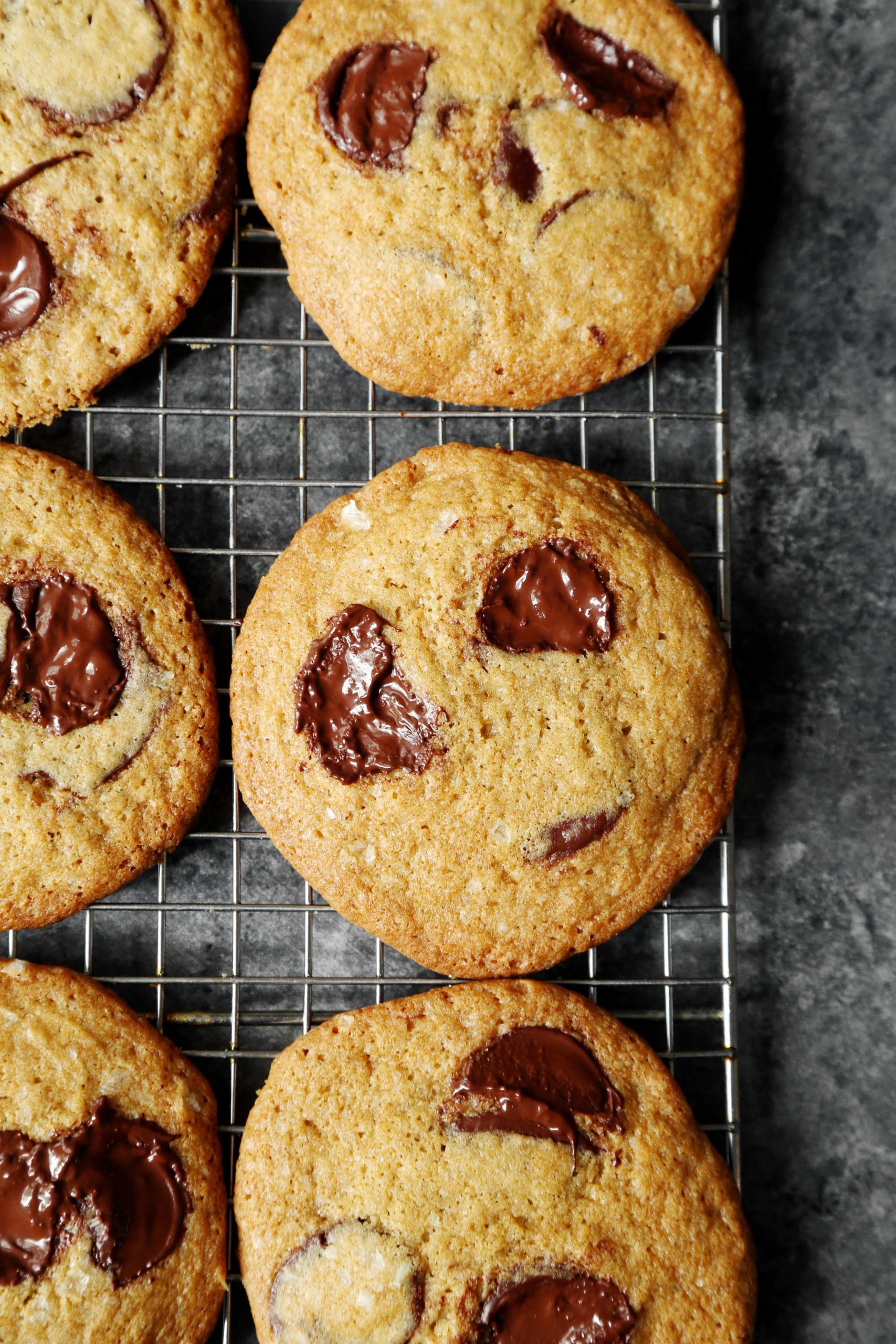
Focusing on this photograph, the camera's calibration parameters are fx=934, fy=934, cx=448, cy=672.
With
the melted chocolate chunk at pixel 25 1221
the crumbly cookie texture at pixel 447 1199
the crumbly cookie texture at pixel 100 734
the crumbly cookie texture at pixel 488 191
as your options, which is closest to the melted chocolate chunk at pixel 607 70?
the crumbly cookie texture at pixel 488 191

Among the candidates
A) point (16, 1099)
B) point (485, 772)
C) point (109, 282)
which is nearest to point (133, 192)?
point (109, 282)

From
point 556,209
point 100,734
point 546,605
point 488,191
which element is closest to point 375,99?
point 488,191

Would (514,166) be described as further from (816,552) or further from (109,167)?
(816,552)

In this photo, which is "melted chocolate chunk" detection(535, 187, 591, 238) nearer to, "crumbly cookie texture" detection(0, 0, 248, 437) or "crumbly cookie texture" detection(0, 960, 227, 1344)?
"crumbly cookie texture" detection(0, 0, 248, 437)

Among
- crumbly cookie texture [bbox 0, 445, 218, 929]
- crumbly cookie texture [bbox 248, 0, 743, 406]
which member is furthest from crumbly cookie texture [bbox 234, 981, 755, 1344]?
crumbly cookie texture [bbox 248, 0, 743, 406]

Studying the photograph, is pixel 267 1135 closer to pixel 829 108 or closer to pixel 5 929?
pixel 5 929
